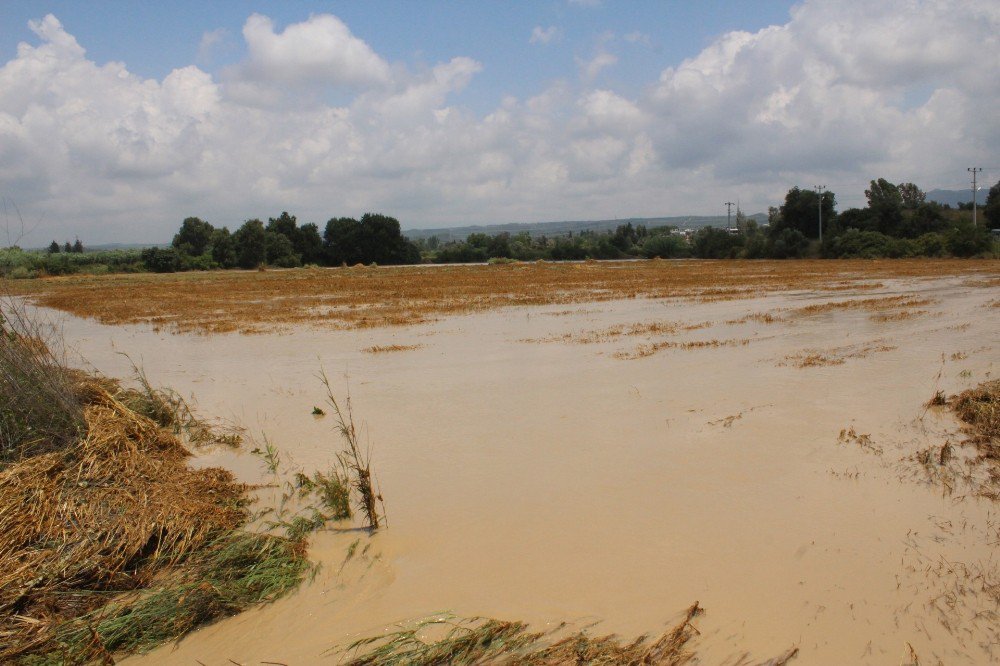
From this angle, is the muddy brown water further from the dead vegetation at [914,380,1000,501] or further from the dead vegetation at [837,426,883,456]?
the dead vegetation at [914,380,1000,501]

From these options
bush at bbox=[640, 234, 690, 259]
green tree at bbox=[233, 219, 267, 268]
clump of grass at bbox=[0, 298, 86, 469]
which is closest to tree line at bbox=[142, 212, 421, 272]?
green tree at bbox=[233, 219, 267, 268]

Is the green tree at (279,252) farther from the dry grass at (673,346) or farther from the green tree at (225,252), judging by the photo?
the dry grass at (673,346)

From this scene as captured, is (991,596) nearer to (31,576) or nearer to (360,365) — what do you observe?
(31,576)

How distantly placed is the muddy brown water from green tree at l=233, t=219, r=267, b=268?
62698 mm

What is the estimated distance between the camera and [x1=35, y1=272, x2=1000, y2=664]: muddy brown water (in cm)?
372

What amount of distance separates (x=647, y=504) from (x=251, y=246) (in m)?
71.0

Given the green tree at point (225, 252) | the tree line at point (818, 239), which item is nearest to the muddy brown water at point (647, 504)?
the tree line at point (818, 239)

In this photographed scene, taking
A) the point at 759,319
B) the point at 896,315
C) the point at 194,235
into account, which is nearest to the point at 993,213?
the point at 896,315

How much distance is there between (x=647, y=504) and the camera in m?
5.20

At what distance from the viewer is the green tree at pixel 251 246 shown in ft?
229

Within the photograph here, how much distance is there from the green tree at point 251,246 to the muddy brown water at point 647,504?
62698mm

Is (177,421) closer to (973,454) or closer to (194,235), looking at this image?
(973,454)

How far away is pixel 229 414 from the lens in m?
8.59

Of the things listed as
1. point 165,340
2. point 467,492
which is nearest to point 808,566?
point 467,492
